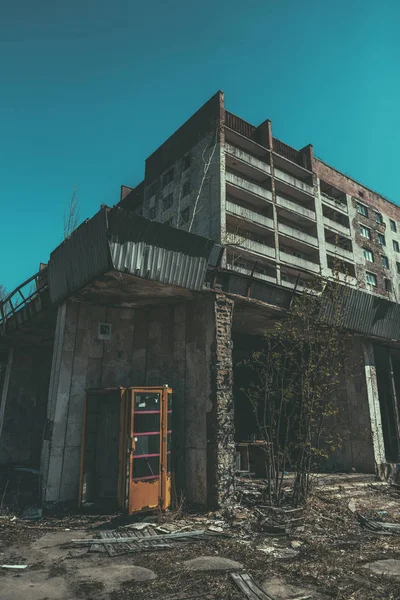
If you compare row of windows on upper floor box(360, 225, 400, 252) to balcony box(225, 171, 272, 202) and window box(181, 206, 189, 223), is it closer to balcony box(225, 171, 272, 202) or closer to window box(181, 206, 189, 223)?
balcony box(225, 171, 272, 202)

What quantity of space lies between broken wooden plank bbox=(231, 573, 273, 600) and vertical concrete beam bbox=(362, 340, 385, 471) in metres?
9.56

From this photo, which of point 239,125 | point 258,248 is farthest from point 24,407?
point 239,125

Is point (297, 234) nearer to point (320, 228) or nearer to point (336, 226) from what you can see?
point (320, 228)

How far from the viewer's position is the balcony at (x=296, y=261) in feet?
116

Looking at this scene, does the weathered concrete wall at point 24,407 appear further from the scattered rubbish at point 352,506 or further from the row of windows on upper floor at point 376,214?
the row of windows on upper floor at point 376,214

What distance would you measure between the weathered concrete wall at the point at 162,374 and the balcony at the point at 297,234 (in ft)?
89.6

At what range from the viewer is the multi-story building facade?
→ 32.8 metres

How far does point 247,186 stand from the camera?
3403 cm

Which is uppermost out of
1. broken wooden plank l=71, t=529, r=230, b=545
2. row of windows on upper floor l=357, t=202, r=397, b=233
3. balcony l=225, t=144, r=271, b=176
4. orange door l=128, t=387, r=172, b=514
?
row of windows on upper floor l=357, t=202, r=397, b=233

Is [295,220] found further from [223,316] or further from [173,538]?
[173,538]

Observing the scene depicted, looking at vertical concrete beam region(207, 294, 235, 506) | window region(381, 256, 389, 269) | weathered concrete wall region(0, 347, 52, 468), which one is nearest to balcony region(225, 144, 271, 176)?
window region(381, 256, 389, 269)

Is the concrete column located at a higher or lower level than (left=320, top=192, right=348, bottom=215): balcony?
lower

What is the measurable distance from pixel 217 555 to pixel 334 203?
138 ft

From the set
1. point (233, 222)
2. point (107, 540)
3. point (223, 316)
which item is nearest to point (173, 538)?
point (107, 540)
